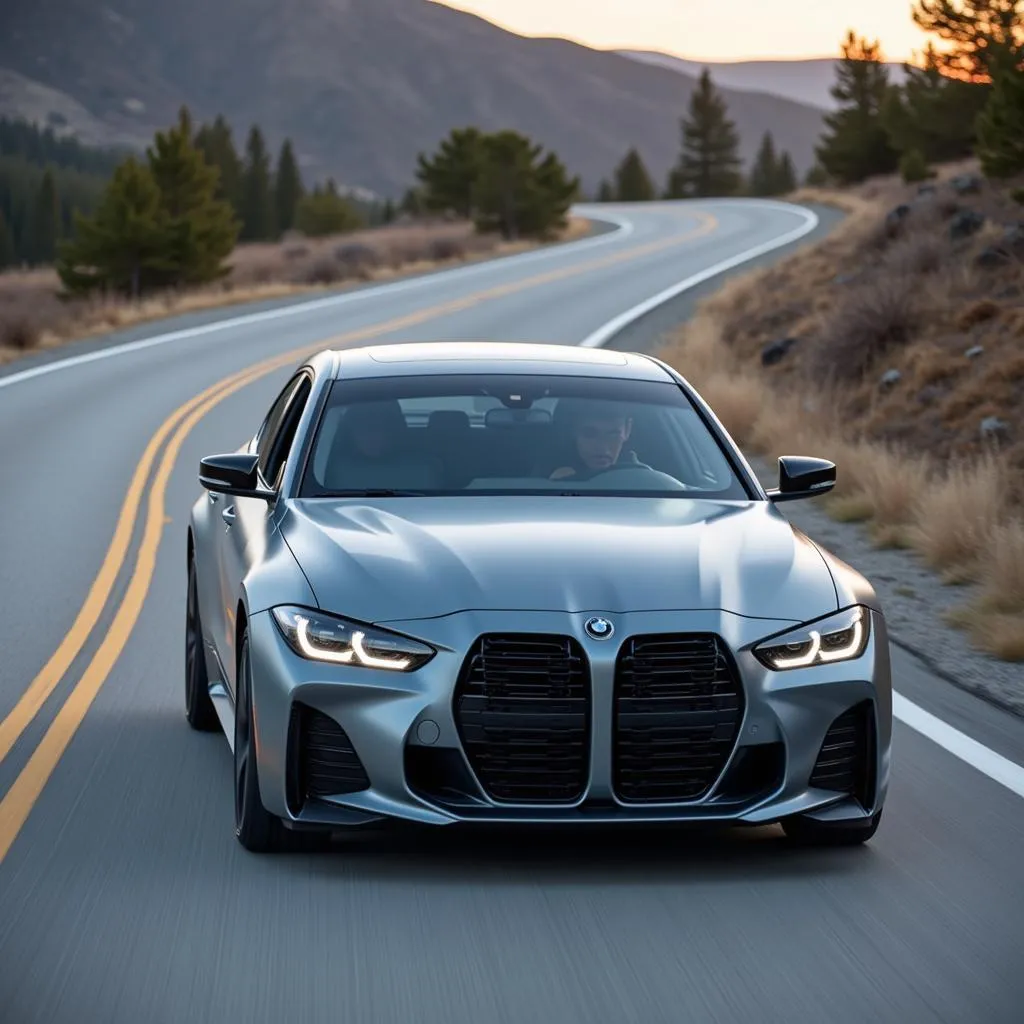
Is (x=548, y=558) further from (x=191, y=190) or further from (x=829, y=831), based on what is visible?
(x=191, y=190)

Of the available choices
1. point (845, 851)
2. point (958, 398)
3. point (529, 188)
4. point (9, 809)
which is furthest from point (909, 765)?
point (529, 188)

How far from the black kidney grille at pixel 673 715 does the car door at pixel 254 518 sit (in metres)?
1.51

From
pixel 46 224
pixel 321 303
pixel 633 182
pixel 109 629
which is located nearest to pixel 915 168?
pixel 321 303

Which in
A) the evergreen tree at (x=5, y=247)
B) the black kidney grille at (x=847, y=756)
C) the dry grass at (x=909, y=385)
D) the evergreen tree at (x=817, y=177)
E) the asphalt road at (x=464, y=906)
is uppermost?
the black kidney grille at (x=847, y=756)

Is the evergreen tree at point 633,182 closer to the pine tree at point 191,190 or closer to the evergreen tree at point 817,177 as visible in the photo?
the evergreen tree at point 817,177

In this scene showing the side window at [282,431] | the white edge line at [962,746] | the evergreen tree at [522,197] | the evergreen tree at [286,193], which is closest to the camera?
the white edge line at [962,746]

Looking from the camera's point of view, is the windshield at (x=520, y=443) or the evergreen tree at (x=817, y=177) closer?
the windshield at (x=520, y=443)

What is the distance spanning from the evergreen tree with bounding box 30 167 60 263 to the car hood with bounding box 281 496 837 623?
17056cm

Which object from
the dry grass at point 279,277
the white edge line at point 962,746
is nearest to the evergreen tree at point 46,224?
the dry grass at point 279,277

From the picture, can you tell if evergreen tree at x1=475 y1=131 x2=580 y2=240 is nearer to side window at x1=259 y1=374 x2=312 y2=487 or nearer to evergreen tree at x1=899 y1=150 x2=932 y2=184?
evergreen tree at x1=899 y1=150 x2=932 y2=184

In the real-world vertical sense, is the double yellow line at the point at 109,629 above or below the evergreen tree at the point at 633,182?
above

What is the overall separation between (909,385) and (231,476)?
49.3ft

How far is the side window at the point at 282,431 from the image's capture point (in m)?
7.64

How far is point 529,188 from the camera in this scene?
70188 millimetres
